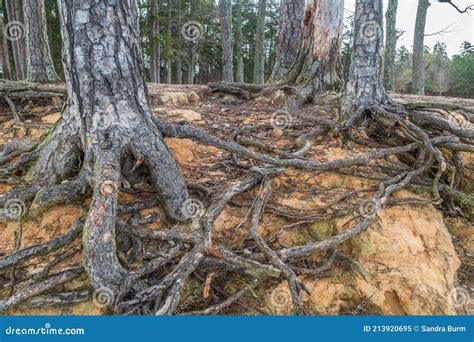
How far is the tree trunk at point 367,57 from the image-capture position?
12.2 feet

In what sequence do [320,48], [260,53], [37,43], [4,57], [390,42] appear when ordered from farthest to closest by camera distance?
[260,53] < [390,42] < [4,57] < [37,43] < [320,48]

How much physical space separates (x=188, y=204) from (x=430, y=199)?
2.19m

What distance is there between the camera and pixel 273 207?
9.21 feet

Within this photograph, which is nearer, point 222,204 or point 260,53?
point 222,204

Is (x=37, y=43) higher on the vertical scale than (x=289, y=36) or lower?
lower

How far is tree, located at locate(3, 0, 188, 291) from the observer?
226cm

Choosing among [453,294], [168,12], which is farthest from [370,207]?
[168,12]

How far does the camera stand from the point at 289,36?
573 cm

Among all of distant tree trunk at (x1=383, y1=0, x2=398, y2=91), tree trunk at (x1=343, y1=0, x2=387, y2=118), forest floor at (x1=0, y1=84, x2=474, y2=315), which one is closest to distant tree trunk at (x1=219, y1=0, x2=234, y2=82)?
distant tree trunk at (x1=383, y1=0, x2=398, y2=91)

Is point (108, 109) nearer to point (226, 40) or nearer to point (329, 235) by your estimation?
point (329, 235)

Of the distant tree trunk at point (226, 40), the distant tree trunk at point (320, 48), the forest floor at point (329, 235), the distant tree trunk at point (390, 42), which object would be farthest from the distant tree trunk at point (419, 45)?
the forest floor at point (329, 235)

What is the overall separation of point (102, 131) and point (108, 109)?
0.54 ft

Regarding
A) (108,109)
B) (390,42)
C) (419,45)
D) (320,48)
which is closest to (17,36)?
(320,48)

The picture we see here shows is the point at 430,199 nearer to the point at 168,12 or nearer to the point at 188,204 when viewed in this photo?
the point at 188,204
